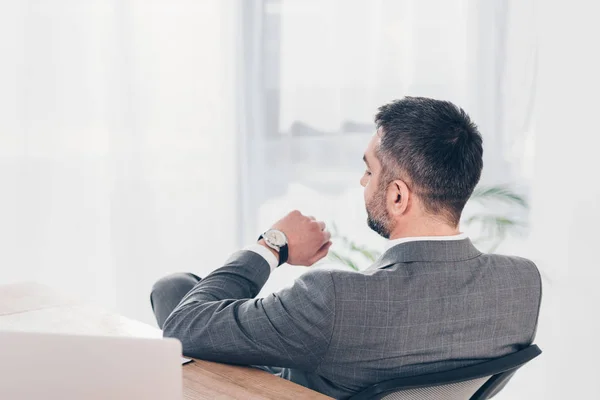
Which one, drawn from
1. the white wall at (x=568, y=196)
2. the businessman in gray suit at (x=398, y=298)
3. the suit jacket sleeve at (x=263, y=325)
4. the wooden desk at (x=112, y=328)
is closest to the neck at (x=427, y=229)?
the businessman in gray suit at (x=398, y=298)

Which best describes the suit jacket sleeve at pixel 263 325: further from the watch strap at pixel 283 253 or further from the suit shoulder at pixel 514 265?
the suit shoulder at pixel 514 265

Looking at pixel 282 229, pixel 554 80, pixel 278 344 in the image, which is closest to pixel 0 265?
pixel 282 229

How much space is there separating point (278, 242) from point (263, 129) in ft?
5.48

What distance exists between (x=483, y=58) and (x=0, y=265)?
1942mm

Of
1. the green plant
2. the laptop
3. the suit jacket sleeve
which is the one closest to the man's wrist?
the suit jacket sleeve

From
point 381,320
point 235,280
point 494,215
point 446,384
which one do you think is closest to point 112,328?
point 235,280

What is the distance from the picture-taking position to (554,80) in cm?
268

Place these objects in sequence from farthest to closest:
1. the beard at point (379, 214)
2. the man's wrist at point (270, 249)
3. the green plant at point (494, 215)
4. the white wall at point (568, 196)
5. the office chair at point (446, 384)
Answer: the green plant at point (494, 215) < the white wall at point (568, 196) < the man's wrist at point (270, 249) < the beard at point (379, 214) < the office chair at point (446, 384)

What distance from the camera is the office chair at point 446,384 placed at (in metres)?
1.28

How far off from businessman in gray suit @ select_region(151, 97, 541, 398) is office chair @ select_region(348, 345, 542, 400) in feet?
0.21

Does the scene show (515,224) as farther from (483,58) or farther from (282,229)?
(282,229)

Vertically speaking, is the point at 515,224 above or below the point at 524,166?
below

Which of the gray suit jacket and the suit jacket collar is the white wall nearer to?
the gray suit jacket

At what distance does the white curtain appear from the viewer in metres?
2.93
